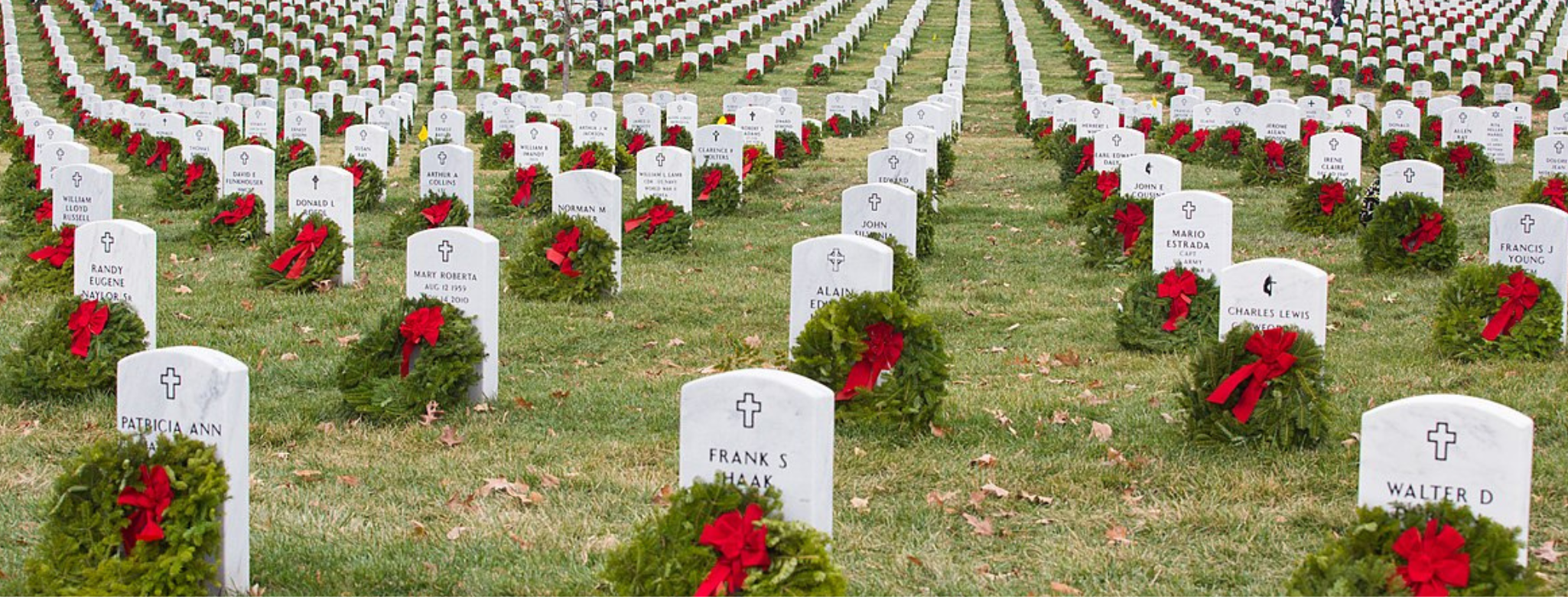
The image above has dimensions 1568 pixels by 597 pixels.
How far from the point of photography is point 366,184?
18.0m

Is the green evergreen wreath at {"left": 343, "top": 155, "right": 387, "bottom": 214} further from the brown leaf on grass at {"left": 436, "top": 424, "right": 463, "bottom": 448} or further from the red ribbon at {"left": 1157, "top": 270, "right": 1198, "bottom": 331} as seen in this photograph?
the red ribbon at {"left": 1157, "top": 270, "right": 1198, "bottom": 331}

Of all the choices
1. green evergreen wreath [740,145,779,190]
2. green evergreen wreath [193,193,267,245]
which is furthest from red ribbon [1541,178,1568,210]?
green evergreen wreath [193,193,267,245]

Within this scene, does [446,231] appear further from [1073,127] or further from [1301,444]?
[1073,127]

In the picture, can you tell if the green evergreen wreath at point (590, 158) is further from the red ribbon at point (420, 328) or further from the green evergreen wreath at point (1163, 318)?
the red ribbon at point (420, 328)

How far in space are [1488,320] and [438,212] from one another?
8820 mm

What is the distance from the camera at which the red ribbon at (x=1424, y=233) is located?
13.6m

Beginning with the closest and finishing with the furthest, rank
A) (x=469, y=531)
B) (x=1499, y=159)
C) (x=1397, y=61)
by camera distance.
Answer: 1. (x=469, y=531)
2. (x=1499, y=159)
3. (x=1397, y=61)

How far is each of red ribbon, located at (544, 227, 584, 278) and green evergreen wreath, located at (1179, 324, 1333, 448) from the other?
5546mm

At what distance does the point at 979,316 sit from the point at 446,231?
418 cm

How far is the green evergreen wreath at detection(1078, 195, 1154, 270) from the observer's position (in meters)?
14.1

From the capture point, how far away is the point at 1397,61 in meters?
35.1

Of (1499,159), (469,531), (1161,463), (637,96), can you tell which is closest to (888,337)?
(1161,463)

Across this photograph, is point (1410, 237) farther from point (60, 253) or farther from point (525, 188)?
point (60, 253)

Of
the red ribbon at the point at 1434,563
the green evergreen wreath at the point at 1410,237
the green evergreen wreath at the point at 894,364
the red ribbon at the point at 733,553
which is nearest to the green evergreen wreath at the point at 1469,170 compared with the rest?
the green evergreen wreath at the point at 1410,237
